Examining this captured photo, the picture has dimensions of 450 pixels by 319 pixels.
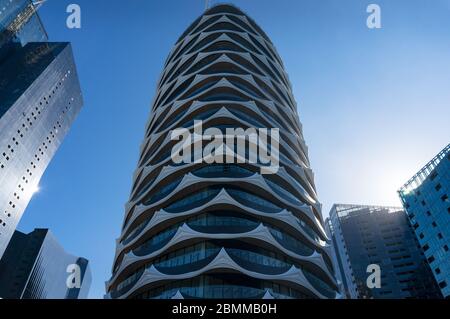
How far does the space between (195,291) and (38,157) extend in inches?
4244

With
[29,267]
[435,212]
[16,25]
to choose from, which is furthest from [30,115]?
[435,212]

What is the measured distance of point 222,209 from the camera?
37531 millimetres

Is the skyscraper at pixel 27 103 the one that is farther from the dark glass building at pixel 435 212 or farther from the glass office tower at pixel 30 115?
the dark glass building at pixel 435 212

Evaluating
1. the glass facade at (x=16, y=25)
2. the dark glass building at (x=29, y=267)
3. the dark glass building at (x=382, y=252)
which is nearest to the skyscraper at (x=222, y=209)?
the dark glass building at (x=382, y=252)

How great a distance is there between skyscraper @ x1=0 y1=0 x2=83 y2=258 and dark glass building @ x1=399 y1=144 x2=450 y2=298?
111m

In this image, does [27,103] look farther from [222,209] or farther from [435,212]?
[435,212]

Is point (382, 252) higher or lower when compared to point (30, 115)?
lower

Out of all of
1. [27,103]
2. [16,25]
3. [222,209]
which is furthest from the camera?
[16,25]

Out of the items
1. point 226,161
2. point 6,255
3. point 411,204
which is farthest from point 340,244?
point 6,255

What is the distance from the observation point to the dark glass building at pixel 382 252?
404 ft

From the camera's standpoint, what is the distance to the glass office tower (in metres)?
104

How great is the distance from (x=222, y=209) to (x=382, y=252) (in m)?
120

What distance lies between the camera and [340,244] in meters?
148

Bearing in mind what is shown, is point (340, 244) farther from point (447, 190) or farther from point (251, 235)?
point (251, 235)
